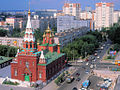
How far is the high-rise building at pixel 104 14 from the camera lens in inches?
3910

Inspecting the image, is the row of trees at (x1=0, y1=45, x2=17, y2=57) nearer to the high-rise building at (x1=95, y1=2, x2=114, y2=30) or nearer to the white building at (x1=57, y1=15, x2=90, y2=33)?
the white building at (x1=57, y1=15, x2=90, y2=33)

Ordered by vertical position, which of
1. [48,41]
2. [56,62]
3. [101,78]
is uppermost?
[48,41]

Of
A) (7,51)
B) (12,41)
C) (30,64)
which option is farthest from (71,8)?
(30,64)

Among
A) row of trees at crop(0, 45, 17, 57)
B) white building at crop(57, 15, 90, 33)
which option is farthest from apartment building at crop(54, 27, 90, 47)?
white building at crop(57, 15, 90, 33)

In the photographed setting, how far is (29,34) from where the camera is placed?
30.8 m

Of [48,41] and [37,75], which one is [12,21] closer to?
[48,41]

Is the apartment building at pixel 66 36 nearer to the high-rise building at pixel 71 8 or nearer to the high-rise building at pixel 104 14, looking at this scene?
the high-rise building at pixel 104 14

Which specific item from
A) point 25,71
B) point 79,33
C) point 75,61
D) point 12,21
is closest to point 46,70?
point 25,71

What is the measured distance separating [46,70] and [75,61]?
15.9m

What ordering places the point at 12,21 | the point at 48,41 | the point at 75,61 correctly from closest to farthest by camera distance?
1. the point at 48,41
2. the point at 75,61
3. the point at 12,21

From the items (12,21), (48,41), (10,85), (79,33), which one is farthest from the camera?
(12,21)

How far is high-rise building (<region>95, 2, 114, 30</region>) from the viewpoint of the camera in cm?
9931

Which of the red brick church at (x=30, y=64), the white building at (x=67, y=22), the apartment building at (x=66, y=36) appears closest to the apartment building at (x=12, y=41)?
the apartment building at (x=66, y=36)

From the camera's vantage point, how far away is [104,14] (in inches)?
3949
